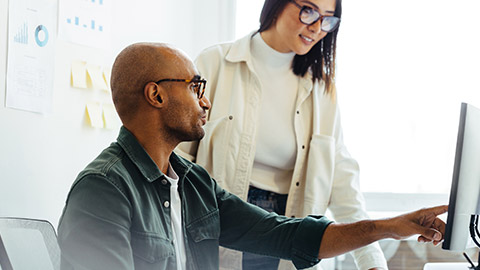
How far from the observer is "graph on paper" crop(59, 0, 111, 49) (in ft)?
6.27

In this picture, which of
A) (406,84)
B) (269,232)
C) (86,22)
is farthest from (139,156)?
(406,84)

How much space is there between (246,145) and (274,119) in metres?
0.14

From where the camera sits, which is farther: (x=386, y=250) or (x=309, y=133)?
Result: (x=386, y=250)

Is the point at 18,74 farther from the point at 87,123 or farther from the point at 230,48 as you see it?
the point at 230,48

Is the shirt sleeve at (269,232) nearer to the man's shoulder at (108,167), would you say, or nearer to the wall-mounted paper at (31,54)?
the man's shoulder at (108,167)

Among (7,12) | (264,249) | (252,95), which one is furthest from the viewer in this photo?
(252,95)

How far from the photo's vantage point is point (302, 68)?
2041mm

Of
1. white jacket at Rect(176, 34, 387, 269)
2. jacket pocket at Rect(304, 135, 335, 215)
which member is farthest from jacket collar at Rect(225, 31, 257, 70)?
jacket pocket at Rect(304, 135, 335, 215)

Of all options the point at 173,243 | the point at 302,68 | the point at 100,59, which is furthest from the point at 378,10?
the point at 173,243

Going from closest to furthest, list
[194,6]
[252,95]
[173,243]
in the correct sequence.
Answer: [173,243]
[252,95]
[194,6]

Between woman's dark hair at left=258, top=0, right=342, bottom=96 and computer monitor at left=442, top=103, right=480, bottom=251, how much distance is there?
0.96m

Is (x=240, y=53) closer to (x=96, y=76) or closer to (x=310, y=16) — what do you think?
(x=310, y=16)

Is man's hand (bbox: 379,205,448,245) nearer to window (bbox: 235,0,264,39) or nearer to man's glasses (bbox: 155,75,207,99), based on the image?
man's glasses (bbox: 155,75,207,99)

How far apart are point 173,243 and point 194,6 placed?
191 cm
